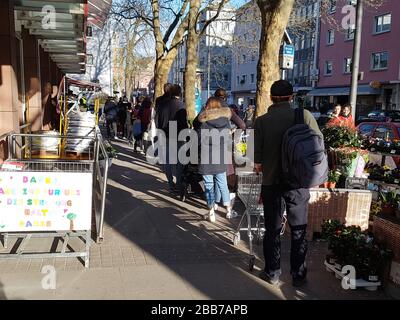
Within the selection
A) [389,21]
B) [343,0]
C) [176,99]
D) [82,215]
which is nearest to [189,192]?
[176,99]

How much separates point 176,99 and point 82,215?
3847 millimetres

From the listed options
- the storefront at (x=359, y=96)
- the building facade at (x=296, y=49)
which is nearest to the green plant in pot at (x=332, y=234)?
the building facade at (x=296, y=49)

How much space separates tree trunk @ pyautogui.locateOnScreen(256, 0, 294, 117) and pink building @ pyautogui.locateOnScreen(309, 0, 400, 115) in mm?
24918

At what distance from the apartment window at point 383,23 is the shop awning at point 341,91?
454 centimetres

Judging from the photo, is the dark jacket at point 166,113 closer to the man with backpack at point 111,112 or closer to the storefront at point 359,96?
the man with backpack at point 111,112

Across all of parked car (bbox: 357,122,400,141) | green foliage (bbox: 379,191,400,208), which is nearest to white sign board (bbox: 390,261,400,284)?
green foliage (bbox: 379,191,400,208)

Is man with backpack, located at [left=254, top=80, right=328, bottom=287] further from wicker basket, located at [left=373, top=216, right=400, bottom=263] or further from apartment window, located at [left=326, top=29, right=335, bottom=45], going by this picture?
apartment window, located at [left=326, top=29, right=335, bottom=45]

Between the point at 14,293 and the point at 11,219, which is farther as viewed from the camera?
the point at 11,219

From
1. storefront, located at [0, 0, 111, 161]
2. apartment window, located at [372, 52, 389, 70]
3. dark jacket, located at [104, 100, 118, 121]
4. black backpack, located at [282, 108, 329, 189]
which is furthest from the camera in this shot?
apartment window, located at [372, 52, 389, 70]

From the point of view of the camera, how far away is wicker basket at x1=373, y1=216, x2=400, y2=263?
4180 millimetres

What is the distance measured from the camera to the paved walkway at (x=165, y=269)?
13.3 feet

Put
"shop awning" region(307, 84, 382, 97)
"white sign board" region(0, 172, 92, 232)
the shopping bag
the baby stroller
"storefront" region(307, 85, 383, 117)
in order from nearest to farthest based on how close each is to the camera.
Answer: "white sign board" region(0, 172, 92, 232)
the baby stroller
the shopping bag
"storefront" region(307, 85, 383, 117)
"shop awning" region(307, 84, 382, 97)

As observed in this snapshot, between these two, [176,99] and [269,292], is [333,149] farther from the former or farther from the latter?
[269,292]

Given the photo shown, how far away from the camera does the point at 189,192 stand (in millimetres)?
8266
